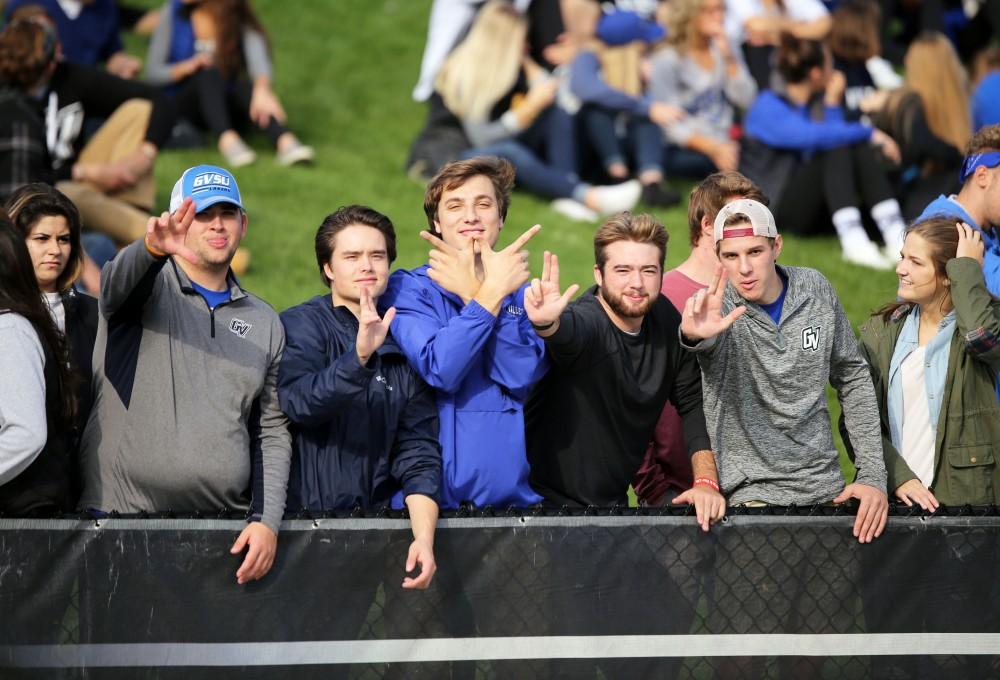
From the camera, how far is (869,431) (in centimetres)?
452

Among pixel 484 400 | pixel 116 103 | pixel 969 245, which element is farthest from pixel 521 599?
pixel 116 103

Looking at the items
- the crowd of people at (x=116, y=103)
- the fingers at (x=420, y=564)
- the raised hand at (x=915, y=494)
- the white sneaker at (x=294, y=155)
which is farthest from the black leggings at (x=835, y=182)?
the fingers at (x=420, y=564)

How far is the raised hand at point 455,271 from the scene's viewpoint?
4297mm

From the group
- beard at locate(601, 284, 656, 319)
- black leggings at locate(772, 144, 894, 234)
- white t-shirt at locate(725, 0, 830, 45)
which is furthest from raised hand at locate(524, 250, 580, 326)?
white t-shirt at locate(725, 0, 830, 45)

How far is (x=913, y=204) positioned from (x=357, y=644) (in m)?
6.56

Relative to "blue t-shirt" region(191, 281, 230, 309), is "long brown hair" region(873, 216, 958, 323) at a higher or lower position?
lower

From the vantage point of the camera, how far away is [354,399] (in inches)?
160

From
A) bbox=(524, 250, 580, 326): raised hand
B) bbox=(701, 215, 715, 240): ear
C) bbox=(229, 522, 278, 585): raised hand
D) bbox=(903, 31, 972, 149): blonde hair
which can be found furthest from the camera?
bbox=(903, 31, 972, 149): blonde hair

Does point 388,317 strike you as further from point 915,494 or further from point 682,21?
point 682,21

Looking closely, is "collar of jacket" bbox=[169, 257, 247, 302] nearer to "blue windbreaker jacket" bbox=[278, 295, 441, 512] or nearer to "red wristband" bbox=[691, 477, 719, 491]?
"blue windbreaker jacket" bbox=[278, 295, 441, 512]

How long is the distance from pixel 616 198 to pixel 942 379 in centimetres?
477

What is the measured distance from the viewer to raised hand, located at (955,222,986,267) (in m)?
4.70

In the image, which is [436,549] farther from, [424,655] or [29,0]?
[29,0]

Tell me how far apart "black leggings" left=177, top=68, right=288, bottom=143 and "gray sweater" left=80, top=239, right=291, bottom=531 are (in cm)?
591
